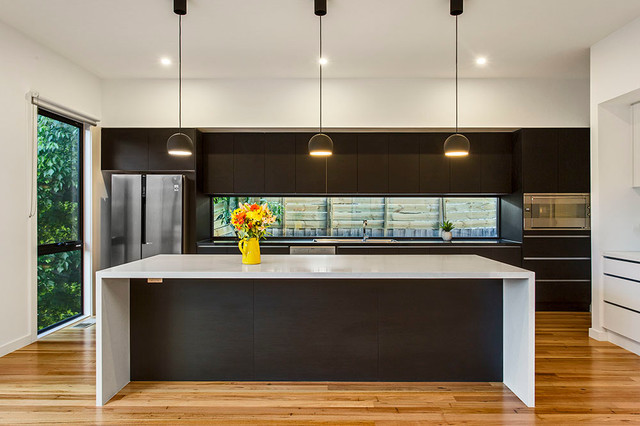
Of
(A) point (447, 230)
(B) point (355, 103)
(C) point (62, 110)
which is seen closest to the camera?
(C) point (62, 110)

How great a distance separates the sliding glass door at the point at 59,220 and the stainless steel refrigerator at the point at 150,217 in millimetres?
497

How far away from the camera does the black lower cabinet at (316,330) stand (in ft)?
10.2

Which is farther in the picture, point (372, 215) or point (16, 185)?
point (372, 215)

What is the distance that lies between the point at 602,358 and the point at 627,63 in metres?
2.66

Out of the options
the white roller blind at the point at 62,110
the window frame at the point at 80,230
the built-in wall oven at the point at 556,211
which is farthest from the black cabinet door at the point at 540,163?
the window frame at the point at 80,230

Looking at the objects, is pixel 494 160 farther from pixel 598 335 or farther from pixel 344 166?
pixel 598 335

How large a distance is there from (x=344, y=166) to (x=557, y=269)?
2932 mm

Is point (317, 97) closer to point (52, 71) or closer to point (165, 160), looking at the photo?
point (165, 160)

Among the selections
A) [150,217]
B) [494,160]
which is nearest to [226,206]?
[150,217]

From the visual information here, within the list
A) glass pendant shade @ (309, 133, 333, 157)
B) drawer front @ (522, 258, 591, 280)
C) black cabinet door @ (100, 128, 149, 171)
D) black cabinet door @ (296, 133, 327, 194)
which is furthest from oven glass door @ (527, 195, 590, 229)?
black cabinet door @ (100, 128, 149, 171)

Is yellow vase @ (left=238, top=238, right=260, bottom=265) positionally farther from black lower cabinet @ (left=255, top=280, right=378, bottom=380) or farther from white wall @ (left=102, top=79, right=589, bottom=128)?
white wall @ (left=102, top=79, right=589, bottom=128)

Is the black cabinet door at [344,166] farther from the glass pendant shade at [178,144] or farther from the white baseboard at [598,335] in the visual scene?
the white baseboard at [598,335]

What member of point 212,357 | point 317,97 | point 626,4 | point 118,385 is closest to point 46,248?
point 118,385

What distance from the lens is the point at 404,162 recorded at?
5.46 metres
